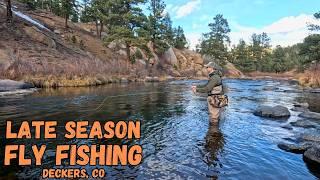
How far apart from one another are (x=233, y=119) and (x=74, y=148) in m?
6.94

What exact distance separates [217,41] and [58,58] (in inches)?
2125

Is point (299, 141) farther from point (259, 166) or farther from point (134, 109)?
point (134, 109)

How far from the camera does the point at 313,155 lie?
6855mm

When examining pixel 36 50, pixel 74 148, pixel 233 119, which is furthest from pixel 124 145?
pixel 36 50

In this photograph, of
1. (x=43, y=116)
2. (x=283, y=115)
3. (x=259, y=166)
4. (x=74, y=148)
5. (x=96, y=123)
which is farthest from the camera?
(x=283, y=115)

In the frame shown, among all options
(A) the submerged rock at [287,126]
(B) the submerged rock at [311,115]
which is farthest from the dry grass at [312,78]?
(A) the submerged rock at [287,126]

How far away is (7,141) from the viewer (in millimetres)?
8000

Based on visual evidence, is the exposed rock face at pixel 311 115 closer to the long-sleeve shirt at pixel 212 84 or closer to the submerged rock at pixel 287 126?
the submerged rock at pixel 287 126

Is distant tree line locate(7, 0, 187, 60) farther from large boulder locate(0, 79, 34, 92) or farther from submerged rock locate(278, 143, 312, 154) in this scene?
submerged rock locate(278, 143, 312, 154)

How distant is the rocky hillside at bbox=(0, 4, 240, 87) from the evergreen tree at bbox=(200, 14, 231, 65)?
15841 millimetres

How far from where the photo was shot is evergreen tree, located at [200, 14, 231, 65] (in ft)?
260

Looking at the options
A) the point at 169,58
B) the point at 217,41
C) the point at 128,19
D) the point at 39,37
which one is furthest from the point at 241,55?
the point at 39,37

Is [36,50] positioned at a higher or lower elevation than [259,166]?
higher

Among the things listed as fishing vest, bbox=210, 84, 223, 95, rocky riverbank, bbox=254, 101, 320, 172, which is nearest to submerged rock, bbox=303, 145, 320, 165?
rocky riverbank, bbox=254, 101, 320, 172
